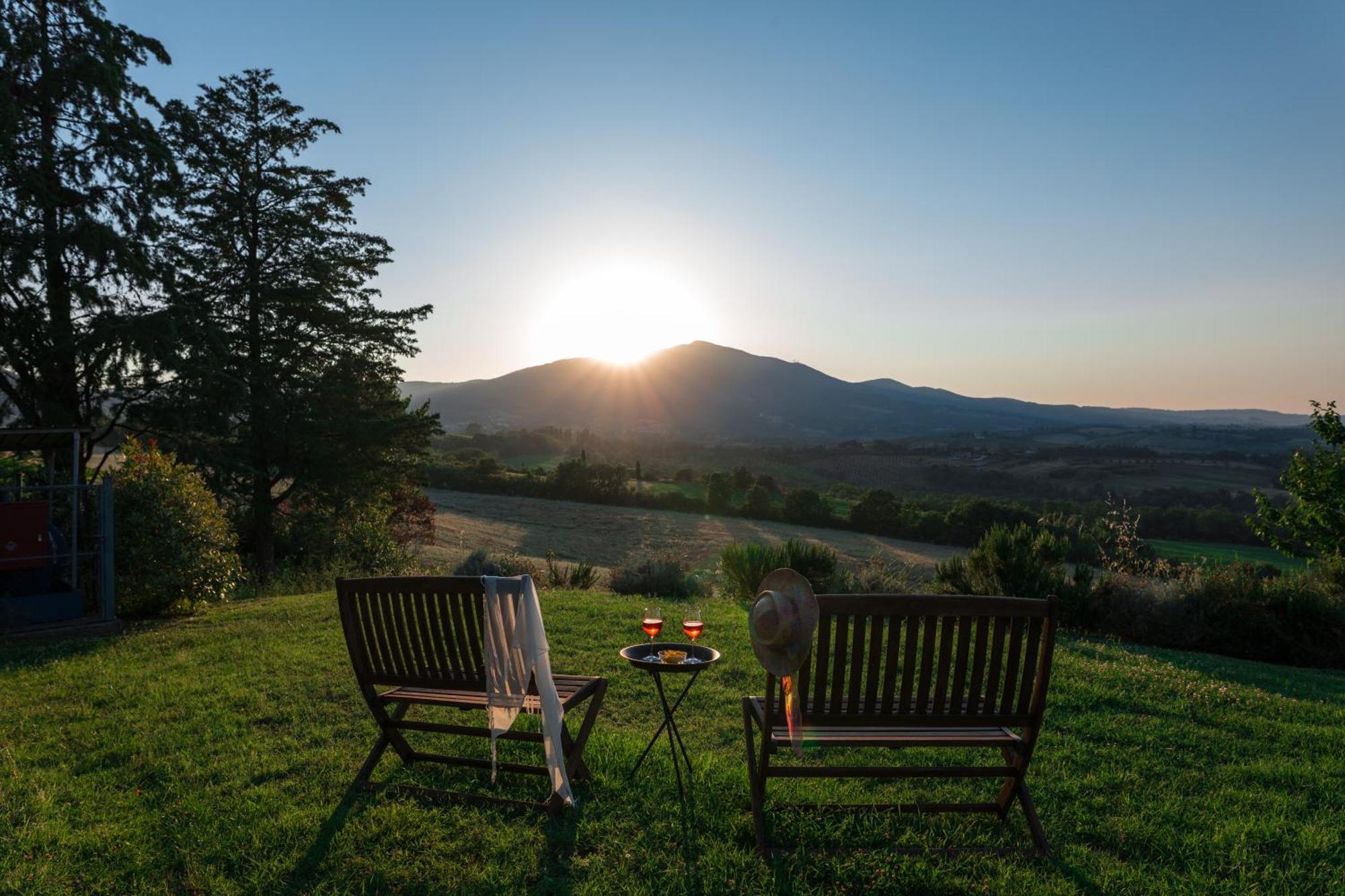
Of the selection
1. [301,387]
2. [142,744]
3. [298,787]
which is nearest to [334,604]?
[142,744]

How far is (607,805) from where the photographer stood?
4.19 metres

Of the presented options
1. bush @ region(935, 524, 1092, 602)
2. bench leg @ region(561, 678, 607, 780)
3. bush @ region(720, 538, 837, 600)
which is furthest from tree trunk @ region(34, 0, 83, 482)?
bush @ region(935, 524, 1092, 602)

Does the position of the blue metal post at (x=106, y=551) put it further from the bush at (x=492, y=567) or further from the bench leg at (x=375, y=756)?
the bench leg at (x=375, y=756)

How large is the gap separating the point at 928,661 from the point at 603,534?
30.4 meters

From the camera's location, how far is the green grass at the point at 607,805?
3.50 m

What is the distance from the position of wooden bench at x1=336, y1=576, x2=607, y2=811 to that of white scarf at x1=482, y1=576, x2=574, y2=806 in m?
0.14

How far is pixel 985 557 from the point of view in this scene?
42.1 feet

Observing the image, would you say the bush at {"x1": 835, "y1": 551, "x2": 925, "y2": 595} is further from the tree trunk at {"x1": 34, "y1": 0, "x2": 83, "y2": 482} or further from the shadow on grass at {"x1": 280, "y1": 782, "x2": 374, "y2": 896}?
the tree trunk at {"x1": 34, "y1": 0, "x2": 83, "y2": 482}

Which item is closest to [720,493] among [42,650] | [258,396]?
[258,396]

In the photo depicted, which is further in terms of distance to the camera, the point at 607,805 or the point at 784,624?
the point at 607,805

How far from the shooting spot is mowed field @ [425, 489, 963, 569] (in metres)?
27.5

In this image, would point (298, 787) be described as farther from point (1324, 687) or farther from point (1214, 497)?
point (1214, 497)

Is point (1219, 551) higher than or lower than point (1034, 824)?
lower

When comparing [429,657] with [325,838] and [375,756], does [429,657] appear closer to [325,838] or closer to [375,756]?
[375,756]
